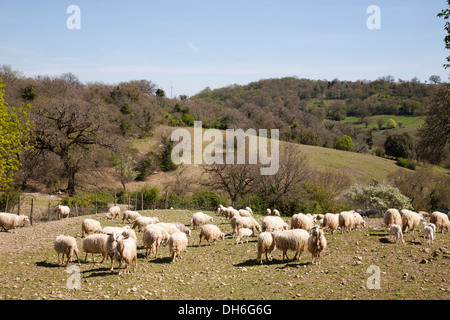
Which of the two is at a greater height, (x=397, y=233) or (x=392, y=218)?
(x=392, y=218)

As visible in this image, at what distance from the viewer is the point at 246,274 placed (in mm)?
13359

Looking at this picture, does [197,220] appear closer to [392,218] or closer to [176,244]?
[176,244]

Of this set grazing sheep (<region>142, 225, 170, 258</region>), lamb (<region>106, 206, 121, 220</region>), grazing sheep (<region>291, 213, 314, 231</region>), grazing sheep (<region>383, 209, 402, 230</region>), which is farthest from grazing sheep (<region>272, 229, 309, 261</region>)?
lamb (<region>106, 206, 121, 220</region>)

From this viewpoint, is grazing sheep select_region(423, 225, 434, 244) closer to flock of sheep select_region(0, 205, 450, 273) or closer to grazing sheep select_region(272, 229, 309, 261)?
flock of sheep select_region(0, 205, 450, 273)

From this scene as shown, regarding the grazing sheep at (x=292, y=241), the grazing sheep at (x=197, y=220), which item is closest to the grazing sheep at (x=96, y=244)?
the grazing sheep at (x=292, y=241)

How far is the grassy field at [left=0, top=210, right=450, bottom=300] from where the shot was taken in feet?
35.7

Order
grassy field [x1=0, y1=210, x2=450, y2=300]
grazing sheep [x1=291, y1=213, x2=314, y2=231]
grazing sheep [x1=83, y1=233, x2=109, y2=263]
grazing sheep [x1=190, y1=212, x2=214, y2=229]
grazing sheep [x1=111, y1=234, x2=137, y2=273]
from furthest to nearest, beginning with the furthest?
grazing sheep [x1=190, y1=212, x2=214, y2=229] → grazing sheep [x1=291, y1=213, x2=314, y2=231] → grazing sheep [x1=83, y1=233, x2=109, y2=263] → grazing sheep [x1=111, y1=234, x2=137, y2=273] → grassy field [x1=0, y1=210, x2=450, y2=300]

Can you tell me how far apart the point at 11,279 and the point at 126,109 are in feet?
228

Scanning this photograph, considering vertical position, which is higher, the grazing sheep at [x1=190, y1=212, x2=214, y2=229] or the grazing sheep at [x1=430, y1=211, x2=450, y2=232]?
the grazing sheep at [x1=430, y1=211, x2=450, y2=232]

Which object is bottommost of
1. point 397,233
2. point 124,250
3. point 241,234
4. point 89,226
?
point 241,234

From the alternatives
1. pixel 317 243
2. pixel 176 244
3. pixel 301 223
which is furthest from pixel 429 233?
pixel 176 244

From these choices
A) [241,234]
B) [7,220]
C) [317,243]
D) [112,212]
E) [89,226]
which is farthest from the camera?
[112,212]

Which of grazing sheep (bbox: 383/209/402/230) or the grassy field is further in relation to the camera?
grazing sheep (bbox: 383/209/402/230)

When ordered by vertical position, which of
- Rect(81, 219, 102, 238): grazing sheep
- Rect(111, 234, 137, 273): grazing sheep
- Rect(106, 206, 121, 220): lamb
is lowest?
Rect(106, 206, 121, 220): lamb
